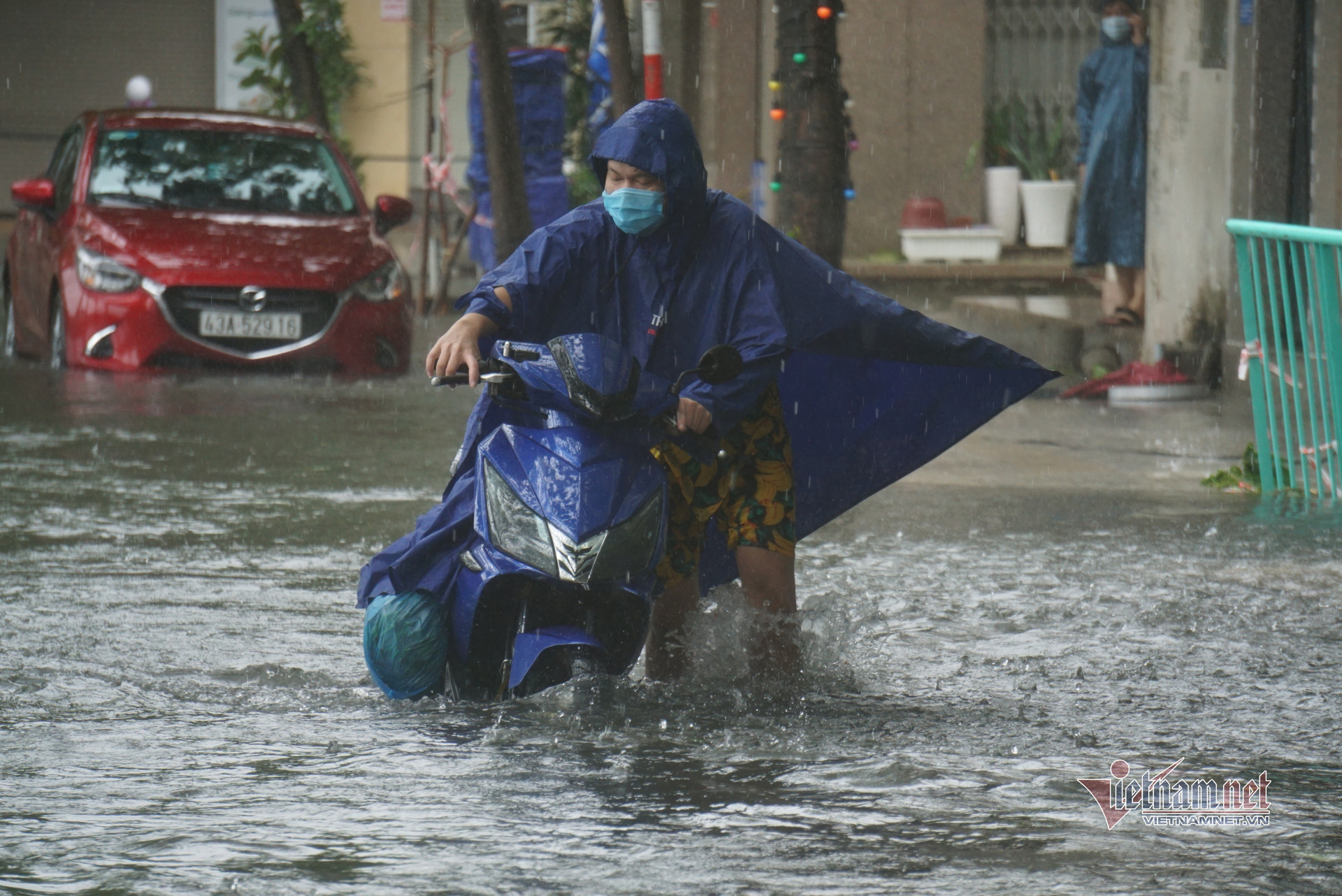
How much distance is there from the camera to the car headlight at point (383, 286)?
12352 millimetres

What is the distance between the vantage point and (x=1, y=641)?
5762 mm

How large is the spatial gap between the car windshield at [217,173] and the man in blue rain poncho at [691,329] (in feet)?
27.0

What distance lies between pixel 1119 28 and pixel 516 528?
424 inches

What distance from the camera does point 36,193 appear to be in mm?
12695

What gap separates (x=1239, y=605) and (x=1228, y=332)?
6.21 metres

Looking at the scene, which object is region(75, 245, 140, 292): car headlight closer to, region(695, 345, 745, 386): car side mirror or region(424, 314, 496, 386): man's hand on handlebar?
region(424, 314, 496, 386): man's hand on handlebar

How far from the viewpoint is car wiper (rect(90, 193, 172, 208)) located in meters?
12.6

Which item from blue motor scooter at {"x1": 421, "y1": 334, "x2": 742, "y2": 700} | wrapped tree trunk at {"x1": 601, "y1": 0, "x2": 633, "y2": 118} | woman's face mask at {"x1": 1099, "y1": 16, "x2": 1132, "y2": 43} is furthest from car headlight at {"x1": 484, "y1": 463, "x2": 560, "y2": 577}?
wrapped tree trunk at {"x1": 601, "y1": 0, "x2": 633, "y2": 118}

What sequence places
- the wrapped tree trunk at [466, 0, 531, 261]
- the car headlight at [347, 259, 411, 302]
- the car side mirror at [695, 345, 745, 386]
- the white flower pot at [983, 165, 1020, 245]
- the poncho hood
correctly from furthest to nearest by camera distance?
the white flower pot at [983, 165, 1020, 245] < the wrapped tree trunk at [466, 0, 531, 261] < the car headlight at [347, 259, 411, 302] < the poncho hood < the car side mirror at [695, 345, 745, 386]

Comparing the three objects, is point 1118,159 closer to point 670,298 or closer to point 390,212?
point 390,212

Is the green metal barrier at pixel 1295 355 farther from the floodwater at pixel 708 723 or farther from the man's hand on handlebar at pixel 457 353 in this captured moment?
the man's hand on handlebar at pixel 457 353

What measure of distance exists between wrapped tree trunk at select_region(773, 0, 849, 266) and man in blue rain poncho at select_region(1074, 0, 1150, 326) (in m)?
3.19

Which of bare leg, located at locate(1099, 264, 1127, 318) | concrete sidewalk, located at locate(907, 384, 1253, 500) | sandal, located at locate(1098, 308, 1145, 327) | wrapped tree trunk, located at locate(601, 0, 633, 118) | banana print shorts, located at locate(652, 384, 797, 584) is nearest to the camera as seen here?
banana print shorts, located at locate(652, 384, 797, 584)

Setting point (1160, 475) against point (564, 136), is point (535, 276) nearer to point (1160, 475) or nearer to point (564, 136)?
point (1160, 475)
